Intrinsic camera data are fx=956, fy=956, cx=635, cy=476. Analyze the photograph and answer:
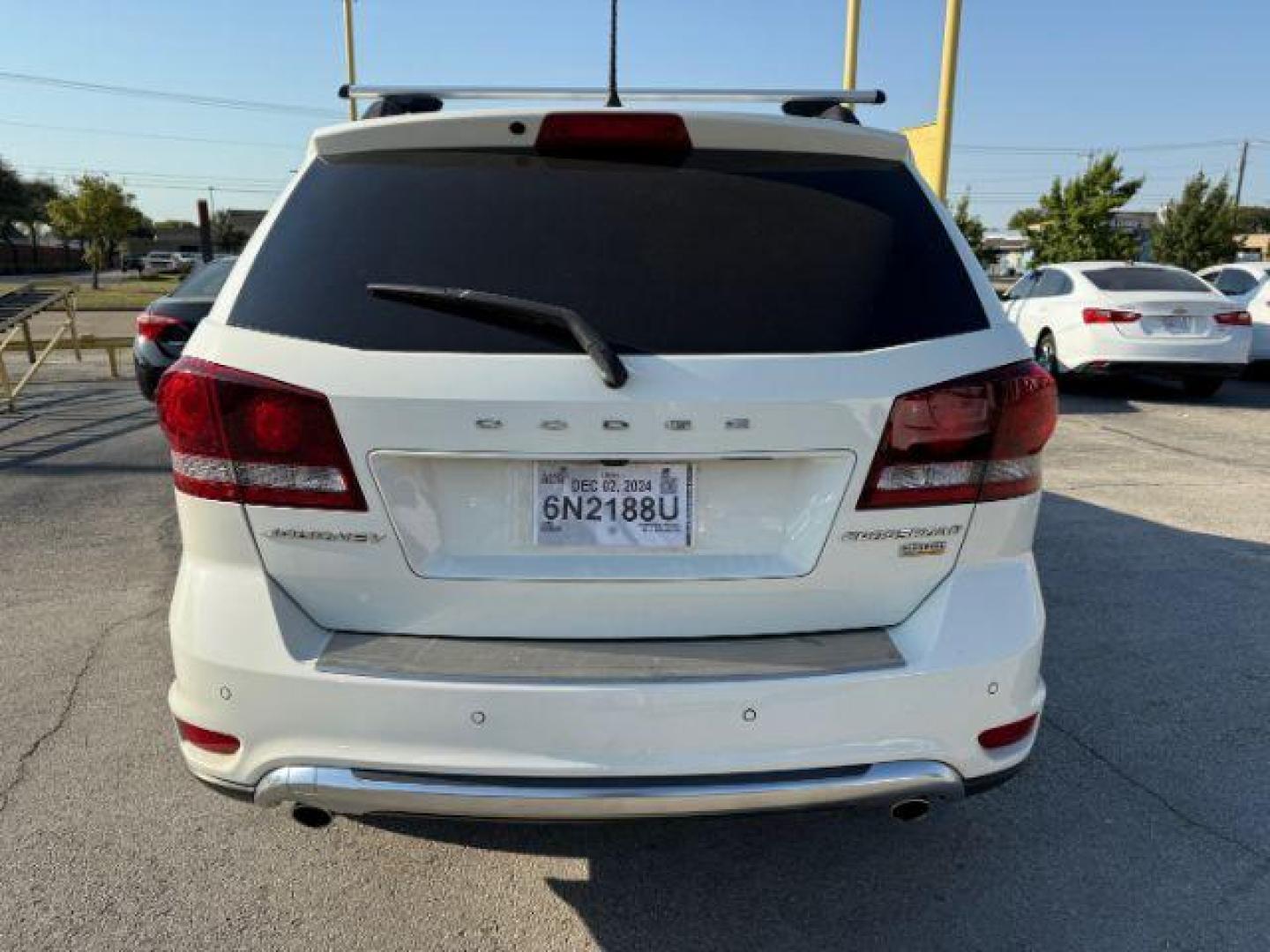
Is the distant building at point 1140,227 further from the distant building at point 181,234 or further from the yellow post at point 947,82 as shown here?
the distant building at point 181,234

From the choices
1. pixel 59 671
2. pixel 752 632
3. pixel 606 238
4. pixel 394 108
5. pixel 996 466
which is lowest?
pixel 59 671

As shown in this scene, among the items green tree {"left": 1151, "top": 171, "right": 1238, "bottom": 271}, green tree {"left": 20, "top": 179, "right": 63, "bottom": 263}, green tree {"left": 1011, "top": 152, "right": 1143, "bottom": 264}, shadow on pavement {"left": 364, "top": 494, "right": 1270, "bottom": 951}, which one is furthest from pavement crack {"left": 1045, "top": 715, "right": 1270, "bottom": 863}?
green tree {"left": 20, "top": 179, "right": 63, "bottom": 263}

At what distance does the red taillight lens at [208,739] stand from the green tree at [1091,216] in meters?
34.6

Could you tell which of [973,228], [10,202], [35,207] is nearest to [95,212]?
[10,202]

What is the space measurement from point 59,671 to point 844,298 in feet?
11.2

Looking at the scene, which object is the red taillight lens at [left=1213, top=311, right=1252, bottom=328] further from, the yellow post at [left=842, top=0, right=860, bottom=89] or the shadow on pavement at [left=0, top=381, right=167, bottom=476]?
the shadow on pavement at [left=0, top=381, right=167, bottom=476]

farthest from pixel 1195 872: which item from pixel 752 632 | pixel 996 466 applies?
pixel 752 632

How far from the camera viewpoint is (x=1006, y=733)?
2.12 meters

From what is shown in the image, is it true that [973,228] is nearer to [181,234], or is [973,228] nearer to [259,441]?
[259,441]

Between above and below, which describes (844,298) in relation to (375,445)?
above

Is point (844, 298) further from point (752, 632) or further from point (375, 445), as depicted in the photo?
point (375, 445)

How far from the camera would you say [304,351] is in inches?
77.9

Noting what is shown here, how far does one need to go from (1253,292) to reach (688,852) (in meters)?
14.3

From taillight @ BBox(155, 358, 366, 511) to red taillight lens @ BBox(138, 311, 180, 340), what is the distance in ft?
23.7
